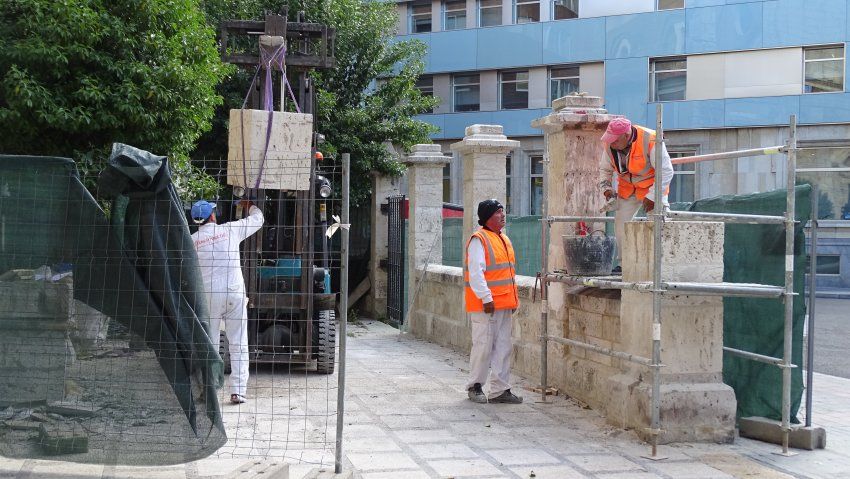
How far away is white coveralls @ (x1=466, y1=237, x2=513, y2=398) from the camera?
8.09 metres

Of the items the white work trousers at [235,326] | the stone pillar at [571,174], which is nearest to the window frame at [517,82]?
the stone pillar at [571,174]

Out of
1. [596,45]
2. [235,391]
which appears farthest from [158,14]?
[596,45]

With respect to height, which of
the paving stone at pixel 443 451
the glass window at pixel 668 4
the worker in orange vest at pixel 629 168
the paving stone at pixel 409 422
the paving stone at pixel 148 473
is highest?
the glass window at pixel 668 4

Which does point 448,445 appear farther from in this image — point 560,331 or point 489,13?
point 489,13

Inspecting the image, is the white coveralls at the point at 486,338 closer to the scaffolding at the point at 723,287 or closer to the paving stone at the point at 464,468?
the scaffolding at the point at 723,287

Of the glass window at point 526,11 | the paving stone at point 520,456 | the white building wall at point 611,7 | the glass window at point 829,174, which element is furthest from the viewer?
the glass window at point 526,11

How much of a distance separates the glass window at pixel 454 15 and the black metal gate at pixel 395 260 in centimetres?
1648

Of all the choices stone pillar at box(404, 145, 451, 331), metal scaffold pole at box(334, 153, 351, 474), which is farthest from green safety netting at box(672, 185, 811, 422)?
stone pillar at box(404, 145, 451, 331)

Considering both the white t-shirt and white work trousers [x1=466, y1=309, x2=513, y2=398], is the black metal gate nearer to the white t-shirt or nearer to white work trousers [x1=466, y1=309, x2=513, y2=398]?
white work trousers [x1=466, y1=309, x2=513, y2=398]

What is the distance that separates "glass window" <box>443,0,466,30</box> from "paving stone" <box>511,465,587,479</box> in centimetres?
2694

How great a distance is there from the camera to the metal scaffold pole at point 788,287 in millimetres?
6312

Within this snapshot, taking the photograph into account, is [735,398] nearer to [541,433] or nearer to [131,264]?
[541,433]

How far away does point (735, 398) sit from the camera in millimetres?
6824

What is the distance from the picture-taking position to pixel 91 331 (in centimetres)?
528
